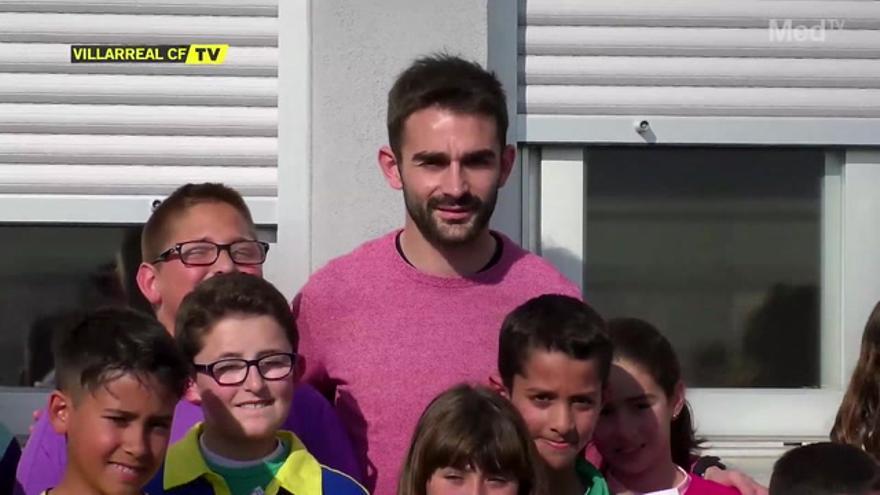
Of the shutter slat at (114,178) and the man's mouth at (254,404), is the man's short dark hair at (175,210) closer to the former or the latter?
the man's mouth at (254,404)

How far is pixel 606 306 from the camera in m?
4.96

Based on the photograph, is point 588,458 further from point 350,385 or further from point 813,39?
point 813,39

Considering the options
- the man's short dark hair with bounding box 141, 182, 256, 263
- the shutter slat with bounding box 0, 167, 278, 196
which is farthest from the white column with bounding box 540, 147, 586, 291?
the man's short dark hair with bounding box 141, 182, 256, 263

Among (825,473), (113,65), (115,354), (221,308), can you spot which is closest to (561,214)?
(113,65)

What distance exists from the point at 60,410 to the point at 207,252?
67cm

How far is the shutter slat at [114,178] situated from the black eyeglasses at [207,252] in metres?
1.59

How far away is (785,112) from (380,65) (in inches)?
62.7

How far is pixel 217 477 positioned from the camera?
2.77 metres

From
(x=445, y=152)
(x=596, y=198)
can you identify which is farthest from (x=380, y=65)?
(x=445, y=152)

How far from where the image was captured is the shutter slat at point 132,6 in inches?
190

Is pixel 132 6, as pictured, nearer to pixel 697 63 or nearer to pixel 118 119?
pixel 118 119

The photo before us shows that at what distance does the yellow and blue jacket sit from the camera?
276 centimetres

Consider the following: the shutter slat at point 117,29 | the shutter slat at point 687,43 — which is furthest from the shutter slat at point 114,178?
the shutter slat at point 687,43

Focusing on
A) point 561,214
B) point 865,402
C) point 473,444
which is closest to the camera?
point 473,444
